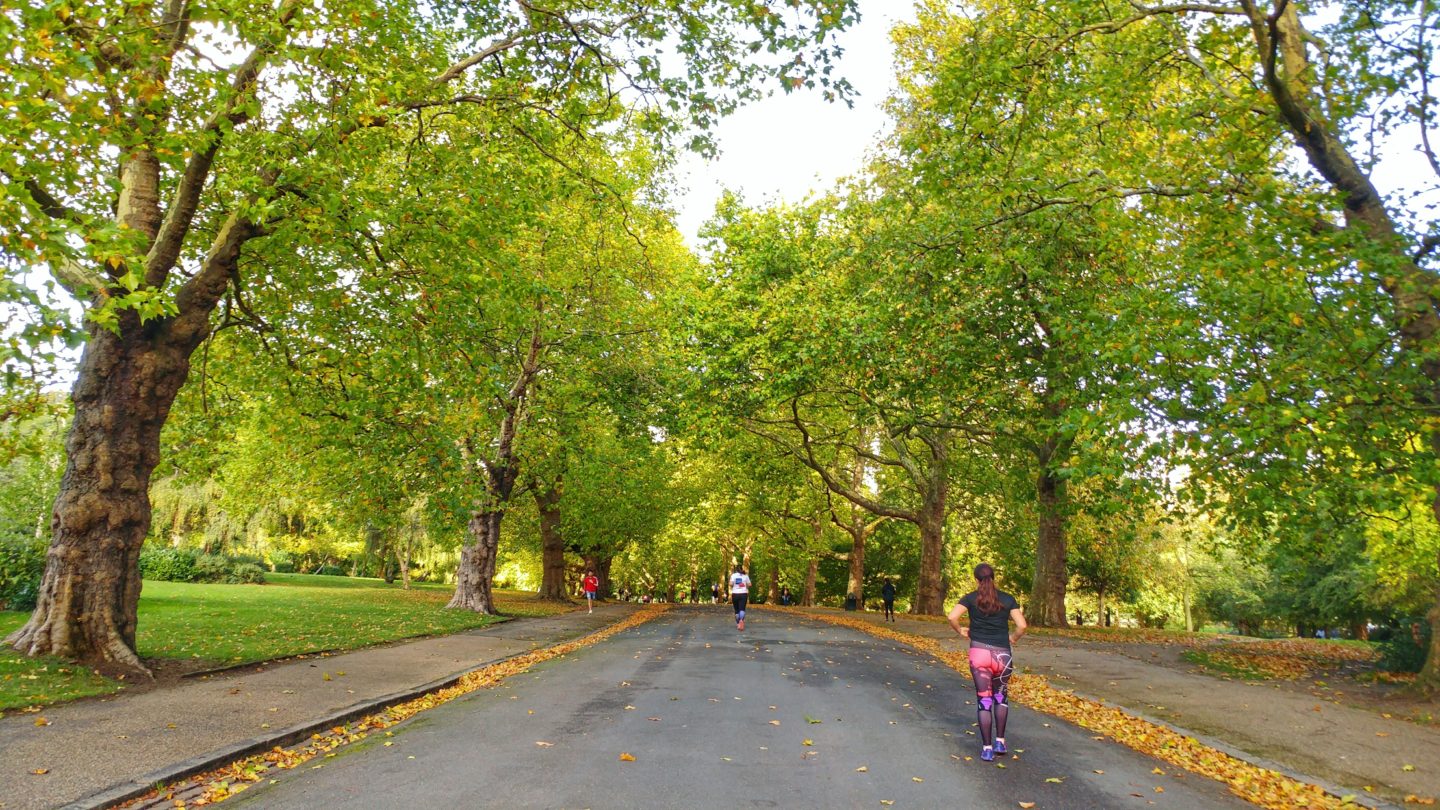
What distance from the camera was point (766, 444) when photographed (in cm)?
3180

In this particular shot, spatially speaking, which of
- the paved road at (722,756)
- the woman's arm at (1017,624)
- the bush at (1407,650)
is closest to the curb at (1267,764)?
the paved road at (722,756)

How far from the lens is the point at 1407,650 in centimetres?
1321

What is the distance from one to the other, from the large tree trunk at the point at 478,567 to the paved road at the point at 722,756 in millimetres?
12544

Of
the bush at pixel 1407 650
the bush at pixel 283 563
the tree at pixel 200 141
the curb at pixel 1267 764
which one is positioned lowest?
the bush at pixel 283 563

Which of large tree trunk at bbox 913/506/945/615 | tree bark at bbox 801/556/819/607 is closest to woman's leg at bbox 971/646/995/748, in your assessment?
large tree trunk at bbox 913/506/945/615

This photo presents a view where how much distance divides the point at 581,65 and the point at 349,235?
4003 mm

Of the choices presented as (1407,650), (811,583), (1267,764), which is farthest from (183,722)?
(811,583)

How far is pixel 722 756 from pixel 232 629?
1237cm

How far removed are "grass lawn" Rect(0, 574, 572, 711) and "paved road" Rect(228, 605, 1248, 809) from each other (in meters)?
3.77

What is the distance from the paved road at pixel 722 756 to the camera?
557 centimetres

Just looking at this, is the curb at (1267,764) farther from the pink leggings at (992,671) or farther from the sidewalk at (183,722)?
the sidewalk at (183,722)

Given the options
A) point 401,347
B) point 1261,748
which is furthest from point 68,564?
point 1261,748

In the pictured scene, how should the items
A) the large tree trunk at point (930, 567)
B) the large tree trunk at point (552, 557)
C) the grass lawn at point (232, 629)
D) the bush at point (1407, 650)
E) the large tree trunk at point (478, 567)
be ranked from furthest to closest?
the large tree trunk at point (552, 557), the large tree trunk at point (930, 567), the large tree trunk at point (478, 567), the bush at point (1407, 650), the grass lawn at point (232, 629)

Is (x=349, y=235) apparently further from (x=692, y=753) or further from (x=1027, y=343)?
(x=1027, y=343)
